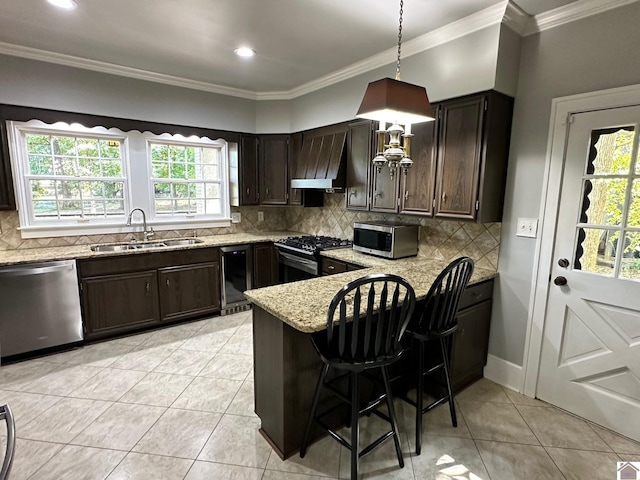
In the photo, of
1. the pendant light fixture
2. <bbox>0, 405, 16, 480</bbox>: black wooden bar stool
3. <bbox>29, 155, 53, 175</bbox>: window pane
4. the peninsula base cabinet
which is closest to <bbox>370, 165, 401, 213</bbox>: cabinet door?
the pendant light fixture

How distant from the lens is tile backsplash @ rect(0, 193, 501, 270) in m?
2.73

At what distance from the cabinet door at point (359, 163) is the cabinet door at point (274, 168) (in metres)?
1.10

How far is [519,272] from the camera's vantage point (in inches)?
99.0

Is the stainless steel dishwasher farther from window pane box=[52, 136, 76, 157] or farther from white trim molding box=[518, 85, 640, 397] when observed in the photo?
white trim molding box=[518, 85, 640, 397]

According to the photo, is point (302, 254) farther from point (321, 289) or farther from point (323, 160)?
point (321, 289)

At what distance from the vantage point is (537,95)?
2.34 meters

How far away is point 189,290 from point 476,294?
2.84 meters

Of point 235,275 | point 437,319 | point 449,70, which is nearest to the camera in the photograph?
point 437,319

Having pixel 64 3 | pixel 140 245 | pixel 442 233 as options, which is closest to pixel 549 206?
pixel 442 233

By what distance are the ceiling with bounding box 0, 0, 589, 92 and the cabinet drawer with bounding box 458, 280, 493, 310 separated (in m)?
1.87

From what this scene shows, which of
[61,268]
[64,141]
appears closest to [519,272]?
[61,268]

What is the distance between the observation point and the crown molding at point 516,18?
2.16m

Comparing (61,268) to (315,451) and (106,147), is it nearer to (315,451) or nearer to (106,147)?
(106,147)

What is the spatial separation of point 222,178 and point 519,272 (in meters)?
3.47
